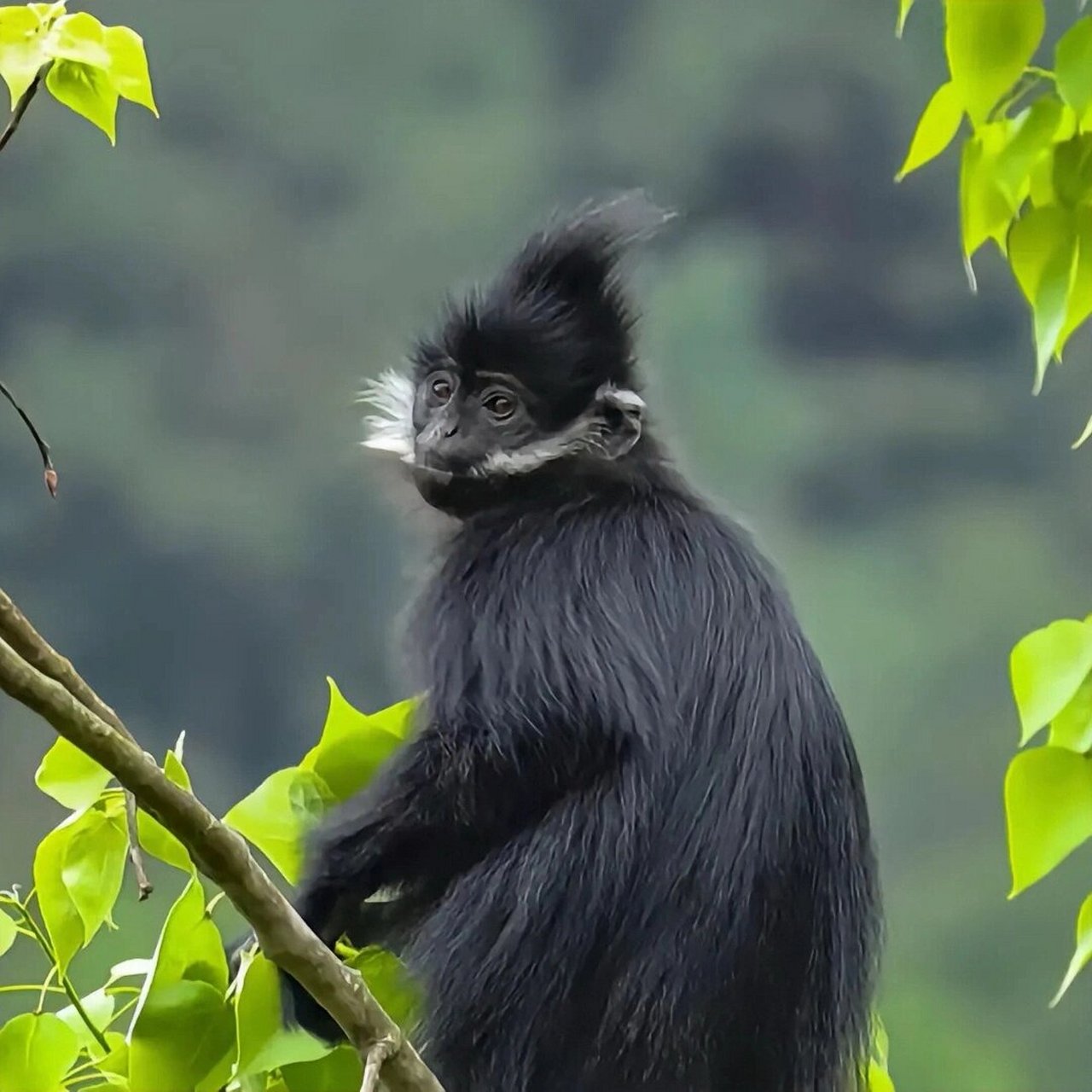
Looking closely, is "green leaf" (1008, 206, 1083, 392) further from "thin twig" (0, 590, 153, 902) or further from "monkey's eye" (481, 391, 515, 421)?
"monkey's eye" (481, 391, 515, 421)

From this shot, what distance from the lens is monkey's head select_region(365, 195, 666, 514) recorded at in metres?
1.39

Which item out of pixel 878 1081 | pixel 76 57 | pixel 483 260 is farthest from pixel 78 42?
pixel 483 260

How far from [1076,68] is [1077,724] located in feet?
0.69

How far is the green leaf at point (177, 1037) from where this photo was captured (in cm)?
89

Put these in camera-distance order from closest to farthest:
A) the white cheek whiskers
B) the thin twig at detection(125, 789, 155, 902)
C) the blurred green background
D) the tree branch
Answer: the tree branch
the thin twig at detection(125, 789, 155, 902)
the white cheek whiskers
the blurred green background

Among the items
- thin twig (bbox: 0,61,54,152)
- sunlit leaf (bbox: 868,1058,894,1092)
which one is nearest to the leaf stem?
thin twig (bbox: 0,61,54,152)

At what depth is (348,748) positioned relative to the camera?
46.4 inches

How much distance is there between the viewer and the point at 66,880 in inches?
35.9

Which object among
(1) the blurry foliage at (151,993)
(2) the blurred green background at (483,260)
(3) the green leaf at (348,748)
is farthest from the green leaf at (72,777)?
(2) the blurred green background at (483,260)

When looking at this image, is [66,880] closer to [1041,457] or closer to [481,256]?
[481,256]

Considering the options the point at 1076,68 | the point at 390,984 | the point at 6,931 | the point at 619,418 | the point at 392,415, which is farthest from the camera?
the point at 392,415

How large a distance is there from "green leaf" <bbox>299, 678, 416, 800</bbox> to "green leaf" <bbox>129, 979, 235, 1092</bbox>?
9.0 inches

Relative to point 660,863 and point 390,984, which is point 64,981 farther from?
point 660,863

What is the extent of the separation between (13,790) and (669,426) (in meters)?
1.56
